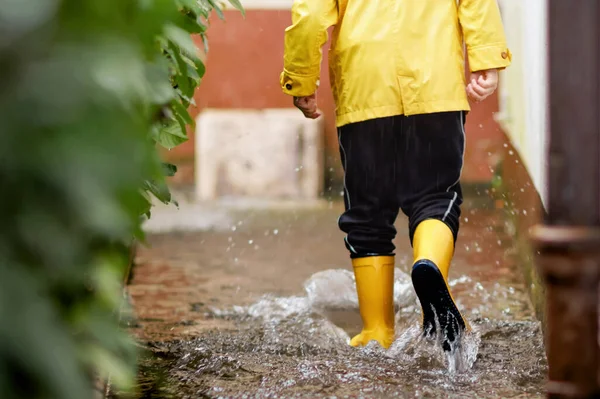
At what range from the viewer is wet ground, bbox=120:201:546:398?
279 cm

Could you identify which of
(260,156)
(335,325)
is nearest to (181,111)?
(335,325)

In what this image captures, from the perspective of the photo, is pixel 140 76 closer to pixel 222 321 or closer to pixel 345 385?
pixel 345 385

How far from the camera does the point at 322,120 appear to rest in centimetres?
759

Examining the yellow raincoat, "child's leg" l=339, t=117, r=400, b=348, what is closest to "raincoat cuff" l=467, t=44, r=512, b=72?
the yellow raincoat

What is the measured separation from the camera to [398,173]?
3.37m

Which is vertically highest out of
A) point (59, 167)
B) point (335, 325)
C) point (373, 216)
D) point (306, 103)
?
point (59, 167)

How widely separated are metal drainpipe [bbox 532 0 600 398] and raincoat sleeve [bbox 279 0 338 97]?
1.61m

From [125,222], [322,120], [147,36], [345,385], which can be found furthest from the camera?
[322,120]

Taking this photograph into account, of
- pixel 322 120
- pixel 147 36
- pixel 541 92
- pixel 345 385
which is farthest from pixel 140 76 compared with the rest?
pixel 322 120

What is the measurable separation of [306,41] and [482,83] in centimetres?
60

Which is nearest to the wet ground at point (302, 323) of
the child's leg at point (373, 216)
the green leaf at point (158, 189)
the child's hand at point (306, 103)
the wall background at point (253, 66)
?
the child's leg at point (373, 216)

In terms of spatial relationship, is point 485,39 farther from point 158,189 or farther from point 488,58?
point 158,189

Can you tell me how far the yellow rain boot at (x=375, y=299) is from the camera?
11.0 ft

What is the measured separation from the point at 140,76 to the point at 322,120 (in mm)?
6178
